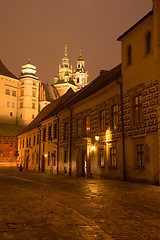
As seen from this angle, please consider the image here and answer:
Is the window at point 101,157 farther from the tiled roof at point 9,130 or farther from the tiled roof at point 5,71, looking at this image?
the tiled roof at point 5,71

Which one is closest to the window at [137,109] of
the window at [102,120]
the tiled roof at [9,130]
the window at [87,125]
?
the window at [102,120]

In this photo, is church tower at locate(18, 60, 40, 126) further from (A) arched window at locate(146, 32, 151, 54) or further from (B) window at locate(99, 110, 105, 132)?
(A) arched window at locate(146, 32, 151, 54)

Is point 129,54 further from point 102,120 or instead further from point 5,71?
point 5,71

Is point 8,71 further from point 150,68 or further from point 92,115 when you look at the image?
point 150,68

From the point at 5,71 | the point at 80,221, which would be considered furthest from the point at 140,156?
the point at 5,71

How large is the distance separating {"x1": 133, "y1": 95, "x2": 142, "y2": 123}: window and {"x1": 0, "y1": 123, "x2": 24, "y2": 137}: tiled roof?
2275 inches

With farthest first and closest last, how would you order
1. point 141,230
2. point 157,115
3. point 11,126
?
point 11,126 → point 157,115 → point 141,230

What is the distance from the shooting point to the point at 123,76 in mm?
18750

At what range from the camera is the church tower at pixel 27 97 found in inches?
3393

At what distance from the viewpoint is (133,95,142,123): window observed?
16.8 meters

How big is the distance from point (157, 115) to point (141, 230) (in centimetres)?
1000

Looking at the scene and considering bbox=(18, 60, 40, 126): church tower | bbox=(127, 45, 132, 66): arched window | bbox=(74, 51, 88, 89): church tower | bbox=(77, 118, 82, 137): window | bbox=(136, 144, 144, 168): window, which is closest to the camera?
bbox=(136, 144, 144, 168): window

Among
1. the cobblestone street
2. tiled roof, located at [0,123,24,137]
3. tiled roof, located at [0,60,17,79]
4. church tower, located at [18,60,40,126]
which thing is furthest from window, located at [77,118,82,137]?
tiled roof, located at [0,60,17,79]

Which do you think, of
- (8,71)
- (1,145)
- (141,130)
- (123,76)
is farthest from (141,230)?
(8,71)
